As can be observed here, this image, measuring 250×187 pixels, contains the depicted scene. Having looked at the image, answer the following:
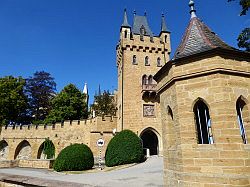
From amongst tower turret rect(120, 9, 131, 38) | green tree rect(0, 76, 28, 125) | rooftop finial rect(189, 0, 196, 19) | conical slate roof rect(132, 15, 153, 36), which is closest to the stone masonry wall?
green tree rect(0, 76, 28, 125)

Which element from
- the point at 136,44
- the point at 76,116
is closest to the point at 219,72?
the point at 136,44

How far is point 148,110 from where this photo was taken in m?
26.7

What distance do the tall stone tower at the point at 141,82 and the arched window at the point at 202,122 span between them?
802 inches

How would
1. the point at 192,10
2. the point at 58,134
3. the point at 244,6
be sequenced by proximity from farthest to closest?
the point at 58,134
the point at 244,6
the point at 192,10

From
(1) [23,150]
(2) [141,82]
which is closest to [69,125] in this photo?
(1) [23,150]

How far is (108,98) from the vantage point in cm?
3459

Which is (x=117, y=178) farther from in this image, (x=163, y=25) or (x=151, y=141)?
(x=163, y=25)

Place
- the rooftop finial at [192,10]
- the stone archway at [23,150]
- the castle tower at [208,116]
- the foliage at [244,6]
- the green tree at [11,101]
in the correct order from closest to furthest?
the castle tower at [208,116]
the rooftop finial at [192,10]
the foliage at [244,6]
the stone archway at [23,150]
the green tree at [11,101]

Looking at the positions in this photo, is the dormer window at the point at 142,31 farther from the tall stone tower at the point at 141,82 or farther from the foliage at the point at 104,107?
the foliage at the point at 104,107

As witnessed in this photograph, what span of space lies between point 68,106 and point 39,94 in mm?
10305

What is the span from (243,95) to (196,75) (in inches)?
43.4

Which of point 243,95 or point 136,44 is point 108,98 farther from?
point 243,95

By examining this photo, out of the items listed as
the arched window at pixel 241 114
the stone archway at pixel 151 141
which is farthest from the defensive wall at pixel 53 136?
the arched window at pixel 241 114

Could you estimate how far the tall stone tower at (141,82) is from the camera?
26.0 m
